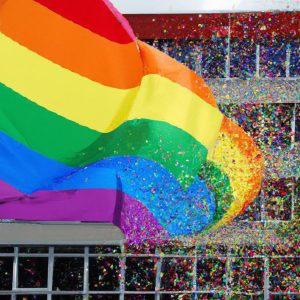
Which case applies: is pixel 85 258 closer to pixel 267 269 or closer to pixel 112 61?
pixel 267 269

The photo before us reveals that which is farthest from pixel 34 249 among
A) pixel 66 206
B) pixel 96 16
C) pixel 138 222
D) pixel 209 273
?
pixel 96 16

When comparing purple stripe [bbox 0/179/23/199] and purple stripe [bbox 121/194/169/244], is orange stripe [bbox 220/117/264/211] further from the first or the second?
purple stripe [bbox 0/179/23/199]

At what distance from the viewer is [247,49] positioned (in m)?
8.61

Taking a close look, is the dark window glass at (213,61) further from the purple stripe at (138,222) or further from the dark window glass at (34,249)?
the dark window glass at (34,249)

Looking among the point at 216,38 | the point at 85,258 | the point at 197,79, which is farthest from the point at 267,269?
the point at 197,79

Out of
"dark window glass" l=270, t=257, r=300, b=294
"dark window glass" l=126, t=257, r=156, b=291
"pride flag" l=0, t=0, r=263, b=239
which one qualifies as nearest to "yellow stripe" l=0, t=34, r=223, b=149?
"pride flag" l=0, t=0, r=263, b=239

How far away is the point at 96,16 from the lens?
5.52 metres

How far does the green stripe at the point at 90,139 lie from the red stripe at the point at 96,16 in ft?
2.24

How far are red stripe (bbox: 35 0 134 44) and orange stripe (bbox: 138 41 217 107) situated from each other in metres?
0.36

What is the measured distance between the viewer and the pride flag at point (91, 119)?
5477mm

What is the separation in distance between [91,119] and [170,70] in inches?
33.7

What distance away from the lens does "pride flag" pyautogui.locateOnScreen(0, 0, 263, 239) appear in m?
5.48

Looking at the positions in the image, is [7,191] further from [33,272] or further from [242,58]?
[242,58]

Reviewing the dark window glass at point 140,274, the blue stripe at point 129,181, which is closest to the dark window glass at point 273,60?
the dark window glass at point 140,274
